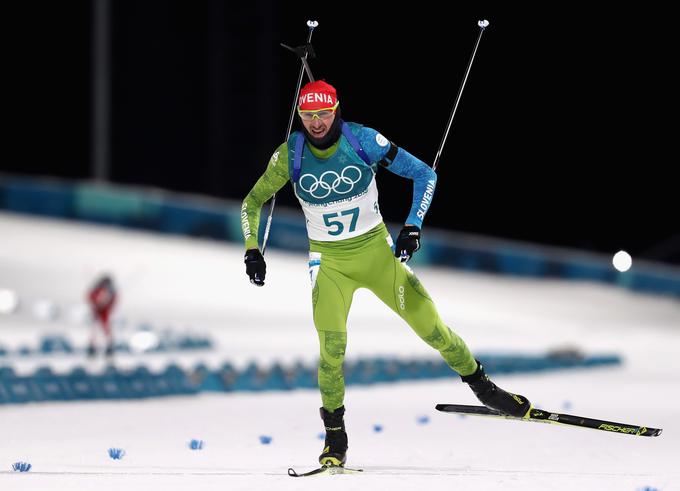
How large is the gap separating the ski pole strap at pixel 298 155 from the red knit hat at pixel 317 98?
17cm

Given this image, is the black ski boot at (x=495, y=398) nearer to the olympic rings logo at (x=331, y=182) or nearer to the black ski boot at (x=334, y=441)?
the black ski boot at (x=334, y=441)

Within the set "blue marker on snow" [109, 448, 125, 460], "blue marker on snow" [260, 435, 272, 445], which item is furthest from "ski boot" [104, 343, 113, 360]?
"blue marker on snow" [109, 448, 125, 460]

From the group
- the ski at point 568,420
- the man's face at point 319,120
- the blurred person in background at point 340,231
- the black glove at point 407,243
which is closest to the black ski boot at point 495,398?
the ski at point 568,420

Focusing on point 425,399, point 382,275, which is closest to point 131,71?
point 425,399

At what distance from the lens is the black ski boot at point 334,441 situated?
6.48 metres

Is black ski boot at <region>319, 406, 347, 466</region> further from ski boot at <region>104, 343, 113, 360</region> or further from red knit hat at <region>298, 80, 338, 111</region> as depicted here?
ski boot at <region>104, 343, 113, 360</region>

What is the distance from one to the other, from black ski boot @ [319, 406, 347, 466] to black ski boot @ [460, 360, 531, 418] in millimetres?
775

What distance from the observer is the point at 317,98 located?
6.38 meters

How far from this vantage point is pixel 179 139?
31.5 m

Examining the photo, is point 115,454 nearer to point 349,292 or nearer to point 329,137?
point 349,292

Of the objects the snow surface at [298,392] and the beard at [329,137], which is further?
the snow surface at [298,392]

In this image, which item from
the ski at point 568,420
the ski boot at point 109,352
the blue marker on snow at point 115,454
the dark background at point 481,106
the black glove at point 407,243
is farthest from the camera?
the dark background at point 481,106

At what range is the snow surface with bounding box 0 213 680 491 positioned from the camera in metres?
6.56

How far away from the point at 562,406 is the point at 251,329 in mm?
10827
